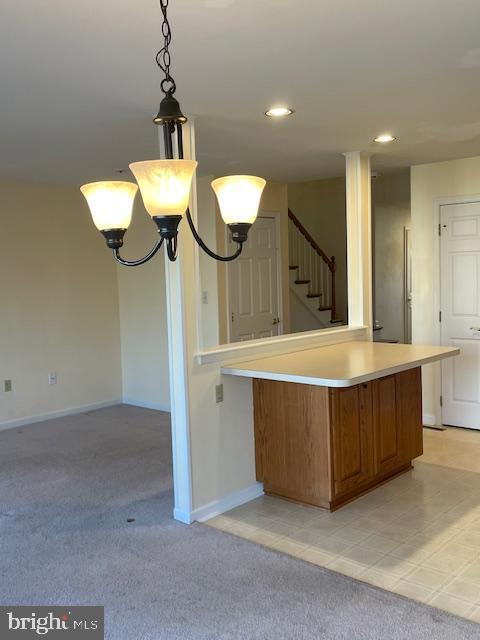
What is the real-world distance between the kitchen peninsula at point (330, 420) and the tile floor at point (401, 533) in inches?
5.8

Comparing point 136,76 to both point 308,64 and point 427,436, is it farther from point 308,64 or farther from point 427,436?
point 427,436

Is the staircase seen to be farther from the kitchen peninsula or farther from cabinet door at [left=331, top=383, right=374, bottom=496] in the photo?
cabinet door at [left=331, top=383, right=374, bottom=496]

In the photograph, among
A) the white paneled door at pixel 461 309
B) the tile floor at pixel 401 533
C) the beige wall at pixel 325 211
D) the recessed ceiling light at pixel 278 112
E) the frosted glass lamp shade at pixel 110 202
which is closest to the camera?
the frosted glass lamp shade at pixel 110 202

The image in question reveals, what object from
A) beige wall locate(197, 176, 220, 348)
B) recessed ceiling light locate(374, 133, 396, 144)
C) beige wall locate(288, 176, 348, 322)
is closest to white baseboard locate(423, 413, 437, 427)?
beige wall locate(197, 176, 220, 348)

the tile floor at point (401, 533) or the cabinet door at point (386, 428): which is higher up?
the cabinet door at point (386, 428)

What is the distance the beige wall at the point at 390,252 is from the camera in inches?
316

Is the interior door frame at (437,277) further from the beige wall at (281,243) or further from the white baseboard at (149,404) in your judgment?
the white baseboard at (149,404)

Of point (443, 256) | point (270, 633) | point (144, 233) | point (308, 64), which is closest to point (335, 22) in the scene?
point (308, 64)

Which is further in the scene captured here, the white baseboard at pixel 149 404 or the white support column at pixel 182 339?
the white baseboard at pixel 149 404

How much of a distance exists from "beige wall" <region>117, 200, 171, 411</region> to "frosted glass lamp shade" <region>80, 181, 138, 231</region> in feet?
13.4

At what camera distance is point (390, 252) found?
8.09m

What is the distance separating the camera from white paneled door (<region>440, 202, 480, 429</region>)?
515 centimetres

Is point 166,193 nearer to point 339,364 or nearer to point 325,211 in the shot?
point 339,364

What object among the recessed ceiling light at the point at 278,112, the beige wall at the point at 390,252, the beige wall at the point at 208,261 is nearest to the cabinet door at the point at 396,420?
the recessed ceiling light at the point at 278,112
